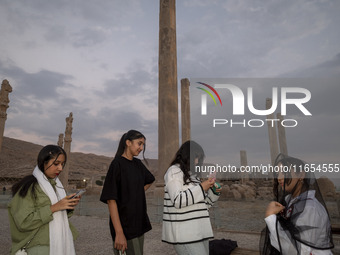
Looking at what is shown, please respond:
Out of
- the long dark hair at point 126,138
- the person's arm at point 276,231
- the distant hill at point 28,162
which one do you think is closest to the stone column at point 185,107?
the long dark hair at point 126,138

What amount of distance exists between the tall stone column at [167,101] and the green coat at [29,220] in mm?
7612

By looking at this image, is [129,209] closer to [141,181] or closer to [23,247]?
[141,181]

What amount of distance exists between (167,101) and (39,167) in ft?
25.7

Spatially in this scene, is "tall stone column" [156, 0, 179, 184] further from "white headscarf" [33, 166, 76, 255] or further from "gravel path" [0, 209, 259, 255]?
"white headscarf" [33, 166, 76, 255]

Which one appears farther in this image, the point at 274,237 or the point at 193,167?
the point at 193,167

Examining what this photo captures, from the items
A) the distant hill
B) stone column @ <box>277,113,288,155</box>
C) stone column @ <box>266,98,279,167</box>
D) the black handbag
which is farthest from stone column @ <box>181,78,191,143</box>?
the distant hill

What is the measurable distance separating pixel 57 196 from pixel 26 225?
391mm

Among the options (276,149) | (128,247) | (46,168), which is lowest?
(128,247)

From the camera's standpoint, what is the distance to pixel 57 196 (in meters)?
2.43

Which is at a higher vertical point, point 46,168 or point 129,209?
point 46,168

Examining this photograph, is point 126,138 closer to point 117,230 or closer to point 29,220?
point 117,230

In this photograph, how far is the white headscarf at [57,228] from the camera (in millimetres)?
2207

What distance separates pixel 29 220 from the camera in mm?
2088

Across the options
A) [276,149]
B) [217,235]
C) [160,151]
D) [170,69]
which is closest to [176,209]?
[217,235]
